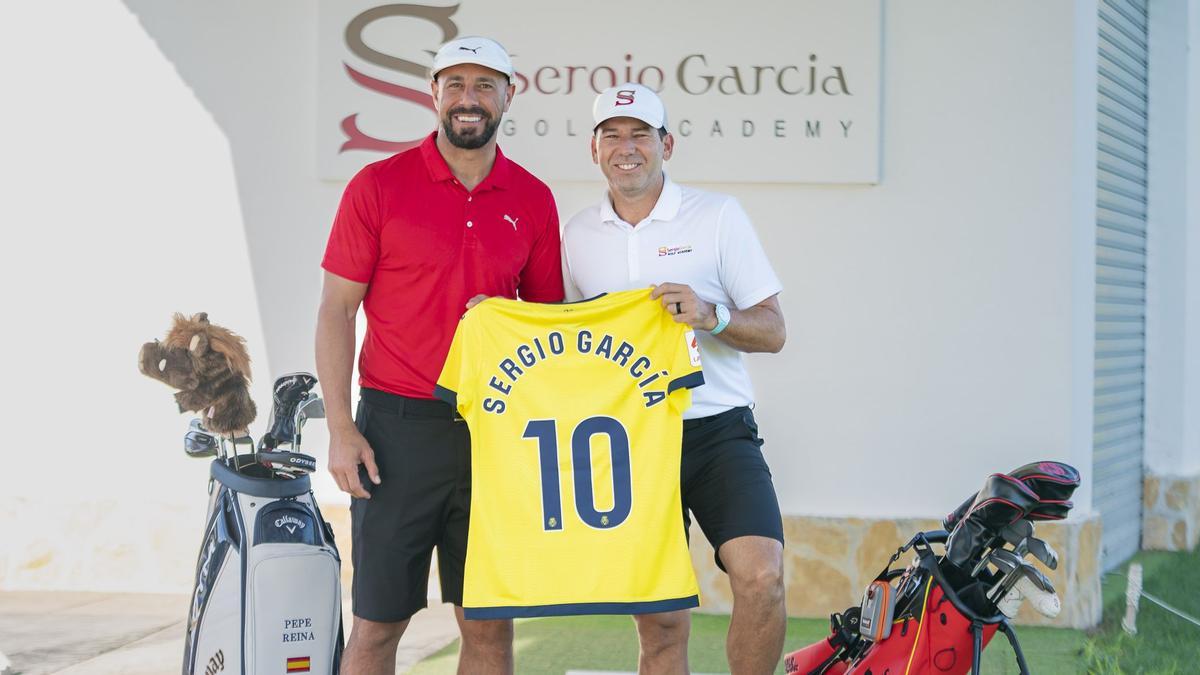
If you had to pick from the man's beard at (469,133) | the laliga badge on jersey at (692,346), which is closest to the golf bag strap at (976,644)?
the laliga badge on jersey at (692,346)

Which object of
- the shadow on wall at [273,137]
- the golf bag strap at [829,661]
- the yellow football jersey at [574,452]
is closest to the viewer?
the yellow football jersey at [574,452]

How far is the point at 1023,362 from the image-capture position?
5.92 meters

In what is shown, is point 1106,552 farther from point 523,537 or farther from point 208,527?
point 208,527

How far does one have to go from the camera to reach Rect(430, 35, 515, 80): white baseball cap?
3643 mm

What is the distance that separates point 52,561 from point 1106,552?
17.4 feet

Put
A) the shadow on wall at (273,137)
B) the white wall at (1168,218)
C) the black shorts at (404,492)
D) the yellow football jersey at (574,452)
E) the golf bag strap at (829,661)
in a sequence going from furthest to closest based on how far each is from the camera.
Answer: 1. the white wall at (1168,218)
2. the shadow on wall at (273,137)
3. the golf bag strap at (829,661)
4. the black shorts at (404,492)
5. the yellow football jersey at (574,452)

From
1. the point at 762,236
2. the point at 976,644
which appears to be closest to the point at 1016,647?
the point at 976,644

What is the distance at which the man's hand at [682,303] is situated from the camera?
3.52m

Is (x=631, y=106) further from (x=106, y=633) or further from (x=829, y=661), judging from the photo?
(x=106, y=633)

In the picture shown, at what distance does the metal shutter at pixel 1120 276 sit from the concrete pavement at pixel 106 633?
136 inches

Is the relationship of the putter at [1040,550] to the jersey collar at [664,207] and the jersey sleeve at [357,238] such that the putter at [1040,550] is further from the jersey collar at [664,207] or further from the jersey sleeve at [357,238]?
the jersey sleeve at [357,238]

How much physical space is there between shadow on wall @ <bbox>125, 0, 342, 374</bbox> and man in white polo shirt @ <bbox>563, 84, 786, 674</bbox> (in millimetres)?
2681

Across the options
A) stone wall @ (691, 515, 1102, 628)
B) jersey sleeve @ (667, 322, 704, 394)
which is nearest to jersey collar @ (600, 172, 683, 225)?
jersey sleeve @ (667, 322, 704, 394)

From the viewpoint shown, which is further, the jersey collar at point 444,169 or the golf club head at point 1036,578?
the jersey collar at point 444,169
